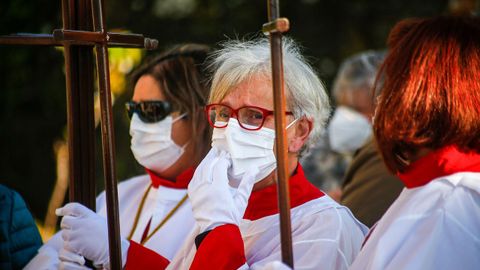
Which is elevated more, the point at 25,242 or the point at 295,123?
the point at 295,123

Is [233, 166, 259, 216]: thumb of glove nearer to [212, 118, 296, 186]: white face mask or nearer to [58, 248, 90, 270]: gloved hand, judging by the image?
[212, 118, 296, 186]: white face mask

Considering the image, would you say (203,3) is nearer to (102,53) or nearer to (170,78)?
(170,78)

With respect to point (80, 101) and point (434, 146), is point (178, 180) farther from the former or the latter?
point (434, 146)

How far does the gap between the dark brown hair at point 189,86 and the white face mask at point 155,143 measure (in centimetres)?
7

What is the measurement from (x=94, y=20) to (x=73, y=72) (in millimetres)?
192

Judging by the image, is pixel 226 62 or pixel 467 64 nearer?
pixel 467 64

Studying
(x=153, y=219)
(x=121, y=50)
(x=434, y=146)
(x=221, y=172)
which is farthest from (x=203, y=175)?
(x=121, y=50)

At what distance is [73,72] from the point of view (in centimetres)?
240

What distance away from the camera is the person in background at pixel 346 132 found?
539 cm

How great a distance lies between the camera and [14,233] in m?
2.95

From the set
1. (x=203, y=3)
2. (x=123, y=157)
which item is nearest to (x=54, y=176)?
(x=123, y=157)

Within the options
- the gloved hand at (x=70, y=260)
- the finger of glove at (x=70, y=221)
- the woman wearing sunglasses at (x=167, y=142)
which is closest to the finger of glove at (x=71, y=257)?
the gloved hand at (x=70, y=260)

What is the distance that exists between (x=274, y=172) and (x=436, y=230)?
2.93 ft

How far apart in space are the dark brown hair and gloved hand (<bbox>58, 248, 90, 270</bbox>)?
2.67ft
